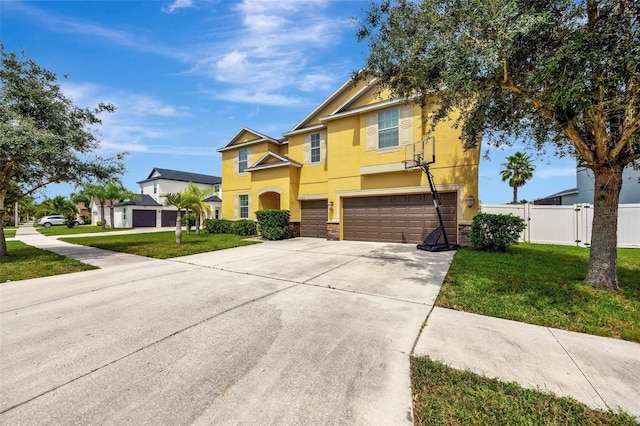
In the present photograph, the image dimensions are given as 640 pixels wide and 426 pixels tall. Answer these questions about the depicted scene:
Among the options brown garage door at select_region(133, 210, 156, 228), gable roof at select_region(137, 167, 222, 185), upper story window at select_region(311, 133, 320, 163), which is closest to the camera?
upper story window at select_region(311, 133, 320, 163)

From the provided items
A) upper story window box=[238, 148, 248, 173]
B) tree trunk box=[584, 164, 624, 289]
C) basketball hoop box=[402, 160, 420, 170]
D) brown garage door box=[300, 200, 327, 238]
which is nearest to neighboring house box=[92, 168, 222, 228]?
upper story window box=[238, 148, 248, 173]

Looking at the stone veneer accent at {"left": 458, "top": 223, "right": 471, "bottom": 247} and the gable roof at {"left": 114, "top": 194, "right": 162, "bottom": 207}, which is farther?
the gable roof at {"left": 114, "top": 194, "right": 162, "bottom": 207}

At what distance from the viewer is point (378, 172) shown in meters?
12.7

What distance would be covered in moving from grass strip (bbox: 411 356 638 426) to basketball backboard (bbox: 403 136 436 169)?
966 cm

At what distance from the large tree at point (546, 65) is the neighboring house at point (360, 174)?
14.6 feet

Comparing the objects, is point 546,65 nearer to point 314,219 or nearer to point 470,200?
point 470,200

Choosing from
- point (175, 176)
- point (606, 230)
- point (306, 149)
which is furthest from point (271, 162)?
point (175, 176)

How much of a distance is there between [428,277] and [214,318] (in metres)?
4.98

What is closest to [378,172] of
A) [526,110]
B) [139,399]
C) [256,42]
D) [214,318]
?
[526,110]

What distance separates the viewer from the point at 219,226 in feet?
61.3

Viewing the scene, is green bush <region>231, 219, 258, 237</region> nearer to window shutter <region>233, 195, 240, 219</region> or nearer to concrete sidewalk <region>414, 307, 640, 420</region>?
window shutter <region>233, 195, 240, 219</region>

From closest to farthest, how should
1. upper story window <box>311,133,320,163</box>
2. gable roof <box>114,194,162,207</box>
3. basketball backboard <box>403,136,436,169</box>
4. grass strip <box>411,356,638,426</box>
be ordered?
grass strip <box>411,356,638,426</box>
basketball backboard <box>403,136,436,169</box>
upper story window <box>311,133,320,163</box>
gable roof <box>114,194,162,207</box>

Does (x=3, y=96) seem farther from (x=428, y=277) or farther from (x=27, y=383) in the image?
(x=428, y=277)

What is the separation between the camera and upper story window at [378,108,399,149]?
12391 mm
